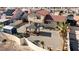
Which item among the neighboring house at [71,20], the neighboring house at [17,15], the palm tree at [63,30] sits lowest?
the palm tree at [63,30]

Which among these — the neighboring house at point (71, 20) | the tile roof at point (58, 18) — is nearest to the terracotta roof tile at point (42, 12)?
the tile roof at point (58, 18)

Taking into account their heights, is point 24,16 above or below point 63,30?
above

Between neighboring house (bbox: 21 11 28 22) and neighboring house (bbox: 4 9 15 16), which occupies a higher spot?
neighboring house (bbox: 4 9 15 16)

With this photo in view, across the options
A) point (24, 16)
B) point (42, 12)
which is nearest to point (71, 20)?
point (42, 12)

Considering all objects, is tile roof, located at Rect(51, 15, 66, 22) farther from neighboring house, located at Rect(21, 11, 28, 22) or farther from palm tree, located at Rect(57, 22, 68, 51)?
neighboring house, located at Rect(21, 11, 28, 22)

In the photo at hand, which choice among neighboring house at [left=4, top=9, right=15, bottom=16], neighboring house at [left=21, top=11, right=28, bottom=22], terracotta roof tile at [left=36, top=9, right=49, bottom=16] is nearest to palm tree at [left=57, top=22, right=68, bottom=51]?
terracotta roof tile at [left=36, top=9, right=49, bottom=16]

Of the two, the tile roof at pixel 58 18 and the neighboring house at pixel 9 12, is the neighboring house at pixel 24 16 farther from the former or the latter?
the tile roof at pixel 58 18

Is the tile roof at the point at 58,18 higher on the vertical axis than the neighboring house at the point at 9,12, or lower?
lower

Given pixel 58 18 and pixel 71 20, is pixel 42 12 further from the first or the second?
pixel 71 20

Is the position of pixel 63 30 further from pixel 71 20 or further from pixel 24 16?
pixel 24 16

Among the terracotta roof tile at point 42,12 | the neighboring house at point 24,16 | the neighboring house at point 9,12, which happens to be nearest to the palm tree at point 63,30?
the terracotta roof tile at point 42,12

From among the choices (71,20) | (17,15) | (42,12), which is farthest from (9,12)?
(71,20)

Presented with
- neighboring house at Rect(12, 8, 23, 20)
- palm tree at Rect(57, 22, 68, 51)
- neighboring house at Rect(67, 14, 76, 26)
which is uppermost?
neighboring house at Rect(12, 8, 23, 20)
